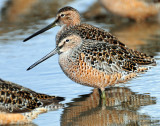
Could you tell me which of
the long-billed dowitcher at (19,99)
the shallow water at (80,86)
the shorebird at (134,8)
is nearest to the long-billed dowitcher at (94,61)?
the shallow water at (80,86)

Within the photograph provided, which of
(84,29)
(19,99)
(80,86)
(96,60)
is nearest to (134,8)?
(84,29)

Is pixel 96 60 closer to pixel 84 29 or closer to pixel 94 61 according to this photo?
pixel 94 61

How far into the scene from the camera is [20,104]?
219 inches

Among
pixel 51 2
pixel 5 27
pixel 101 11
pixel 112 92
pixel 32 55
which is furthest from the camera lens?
pixel 51 2

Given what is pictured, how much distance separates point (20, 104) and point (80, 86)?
162 cm

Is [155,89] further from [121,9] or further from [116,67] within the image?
[121,9]

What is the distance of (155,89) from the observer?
6.58 meters

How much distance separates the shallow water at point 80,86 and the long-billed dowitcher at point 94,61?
0.92 feet

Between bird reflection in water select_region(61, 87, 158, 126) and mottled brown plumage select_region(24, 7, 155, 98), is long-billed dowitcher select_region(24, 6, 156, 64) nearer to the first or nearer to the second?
mottled brown plumage select_region(24, 7, 155, 98)

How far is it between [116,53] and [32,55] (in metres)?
2.33

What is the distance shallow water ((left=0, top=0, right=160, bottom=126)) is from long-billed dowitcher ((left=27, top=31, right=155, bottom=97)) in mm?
281

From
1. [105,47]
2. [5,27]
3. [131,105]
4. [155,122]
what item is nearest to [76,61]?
[105,47]

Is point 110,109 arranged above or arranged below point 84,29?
below

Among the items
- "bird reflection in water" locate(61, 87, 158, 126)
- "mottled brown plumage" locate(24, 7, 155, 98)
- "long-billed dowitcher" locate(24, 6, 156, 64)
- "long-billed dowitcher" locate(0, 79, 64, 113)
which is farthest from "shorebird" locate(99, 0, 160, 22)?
"long-billed dowitcher" locate(0, 79, 64, 113)
